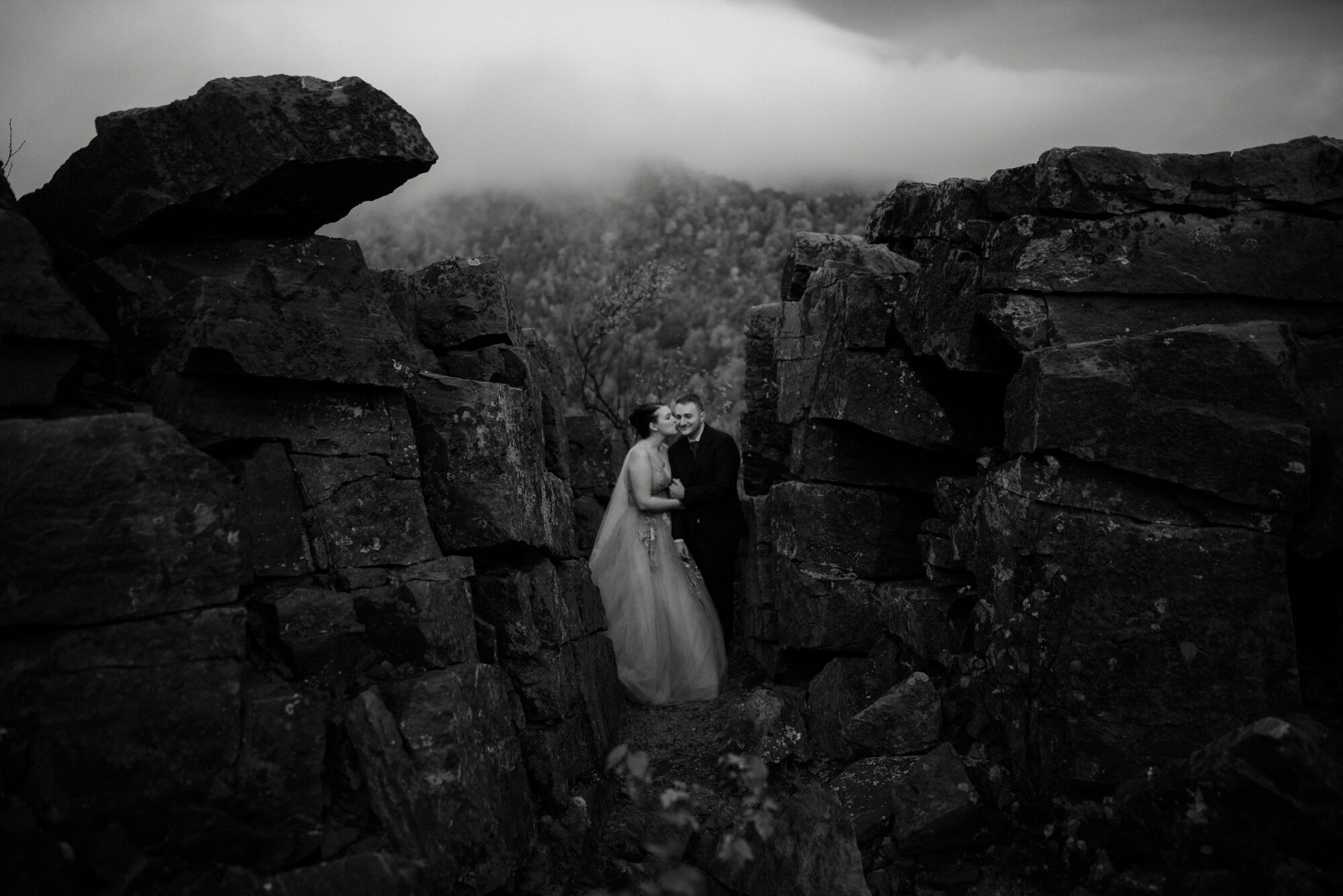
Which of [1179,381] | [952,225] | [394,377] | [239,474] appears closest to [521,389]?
[394,377]

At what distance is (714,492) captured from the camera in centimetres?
996

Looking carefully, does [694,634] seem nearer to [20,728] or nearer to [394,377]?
[394,377]

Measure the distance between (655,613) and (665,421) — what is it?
186 cm

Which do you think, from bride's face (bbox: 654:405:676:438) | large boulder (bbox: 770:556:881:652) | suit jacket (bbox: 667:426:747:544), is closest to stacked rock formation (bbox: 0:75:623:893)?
large boulder (bbox: 770:556:881:652)

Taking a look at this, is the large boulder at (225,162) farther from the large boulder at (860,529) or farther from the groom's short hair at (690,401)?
the groom's short hair at (690,401)

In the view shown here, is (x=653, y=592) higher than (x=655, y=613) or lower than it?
higher

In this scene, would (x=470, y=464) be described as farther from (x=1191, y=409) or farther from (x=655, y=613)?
(x=1191, y=409)

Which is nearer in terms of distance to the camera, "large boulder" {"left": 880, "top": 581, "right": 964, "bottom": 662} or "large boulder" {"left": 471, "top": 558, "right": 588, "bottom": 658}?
"large boulder" {"left": 471, "top": 558, "right": 588, "bottom": 658}

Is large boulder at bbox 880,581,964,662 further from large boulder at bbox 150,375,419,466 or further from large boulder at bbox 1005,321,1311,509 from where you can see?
large boulder at bbox 150,375,419,466

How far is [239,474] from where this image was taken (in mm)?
5414

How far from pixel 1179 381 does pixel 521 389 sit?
4.08 m

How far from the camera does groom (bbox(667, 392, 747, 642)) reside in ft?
33.1

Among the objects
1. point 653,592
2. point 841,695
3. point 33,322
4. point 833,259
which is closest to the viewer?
point 33,322

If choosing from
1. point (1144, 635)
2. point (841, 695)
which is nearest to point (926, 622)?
point (841, 695)
